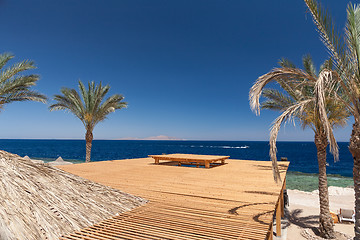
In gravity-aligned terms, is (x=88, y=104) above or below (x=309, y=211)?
above

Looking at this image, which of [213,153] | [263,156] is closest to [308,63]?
[263,156]

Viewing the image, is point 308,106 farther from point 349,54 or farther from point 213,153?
point 213,153

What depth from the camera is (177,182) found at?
6.89 meters

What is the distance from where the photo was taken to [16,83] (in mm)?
11531

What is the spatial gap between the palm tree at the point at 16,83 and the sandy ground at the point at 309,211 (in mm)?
15191

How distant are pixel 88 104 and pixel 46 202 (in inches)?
586

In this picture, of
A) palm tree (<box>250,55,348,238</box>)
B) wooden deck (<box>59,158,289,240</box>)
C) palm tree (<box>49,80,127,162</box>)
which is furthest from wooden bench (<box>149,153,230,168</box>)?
palm tree (<box>49,80,127,162</box>)

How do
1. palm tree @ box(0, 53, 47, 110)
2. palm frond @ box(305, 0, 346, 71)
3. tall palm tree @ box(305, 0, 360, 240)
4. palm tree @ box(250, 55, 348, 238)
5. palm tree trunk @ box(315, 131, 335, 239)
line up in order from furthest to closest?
palm tree @ box(0, 53, 47, 110)
palm tree trunk @ box(315, 131, 335, 239)
palm tree @ box(250, 55, 348, 238)
palm frond @ box(305, 0, 346, 71)
tall palm tree @ box(305, 0, 360, 240)

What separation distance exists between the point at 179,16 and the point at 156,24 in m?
3.75

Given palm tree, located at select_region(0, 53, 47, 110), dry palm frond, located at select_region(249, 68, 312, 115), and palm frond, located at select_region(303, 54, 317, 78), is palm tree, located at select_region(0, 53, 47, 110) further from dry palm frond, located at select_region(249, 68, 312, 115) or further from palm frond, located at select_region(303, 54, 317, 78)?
palm frond, located at select_region(303, 54, 317, 78)

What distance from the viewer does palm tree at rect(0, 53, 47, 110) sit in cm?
1107

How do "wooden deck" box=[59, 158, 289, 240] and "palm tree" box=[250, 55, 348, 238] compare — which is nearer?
"wooden deck" box=[59, 158, 289, 240]

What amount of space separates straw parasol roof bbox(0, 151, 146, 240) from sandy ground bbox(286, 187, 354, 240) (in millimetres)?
8756

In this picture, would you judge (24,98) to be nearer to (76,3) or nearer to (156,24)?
(76,3)
